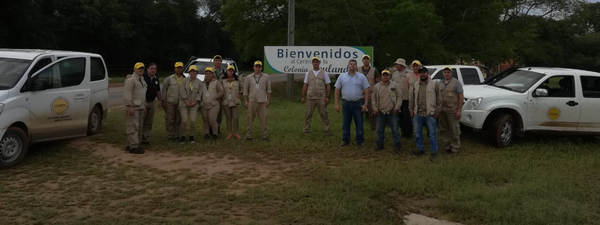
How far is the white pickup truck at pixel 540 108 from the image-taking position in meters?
8.91

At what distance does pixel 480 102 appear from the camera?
8930 mm

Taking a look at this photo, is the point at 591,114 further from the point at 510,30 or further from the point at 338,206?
the point at 510,30

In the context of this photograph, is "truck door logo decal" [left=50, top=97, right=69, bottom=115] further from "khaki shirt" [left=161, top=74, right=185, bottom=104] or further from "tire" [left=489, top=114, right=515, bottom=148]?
"tire" [left=489, top=114, right=515, bottom=148]

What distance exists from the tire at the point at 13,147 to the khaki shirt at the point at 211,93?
3.01m

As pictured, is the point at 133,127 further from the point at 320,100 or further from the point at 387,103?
the point at 387,103

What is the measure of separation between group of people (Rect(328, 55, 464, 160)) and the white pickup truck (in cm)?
104

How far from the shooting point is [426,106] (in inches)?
310

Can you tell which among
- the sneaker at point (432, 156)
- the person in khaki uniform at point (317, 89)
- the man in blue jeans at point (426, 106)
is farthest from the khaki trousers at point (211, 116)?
the sneaker at point (432, 156)

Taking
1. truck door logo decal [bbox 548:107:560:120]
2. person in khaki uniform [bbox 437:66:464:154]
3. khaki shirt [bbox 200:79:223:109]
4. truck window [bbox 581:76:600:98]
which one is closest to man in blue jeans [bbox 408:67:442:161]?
person in khaki uniform [bbox 437:66:464:154]

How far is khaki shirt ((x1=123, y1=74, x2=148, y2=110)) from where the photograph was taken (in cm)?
797

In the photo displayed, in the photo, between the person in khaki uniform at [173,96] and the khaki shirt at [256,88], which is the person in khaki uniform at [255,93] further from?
the person in khaki uniform at [173,96]

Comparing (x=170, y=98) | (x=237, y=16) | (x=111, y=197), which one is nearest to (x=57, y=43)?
(x=237, y=16)

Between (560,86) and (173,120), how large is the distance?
7495 mm

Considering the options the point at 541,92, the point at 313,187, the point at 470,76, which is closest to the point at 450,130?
the point at 541,92
